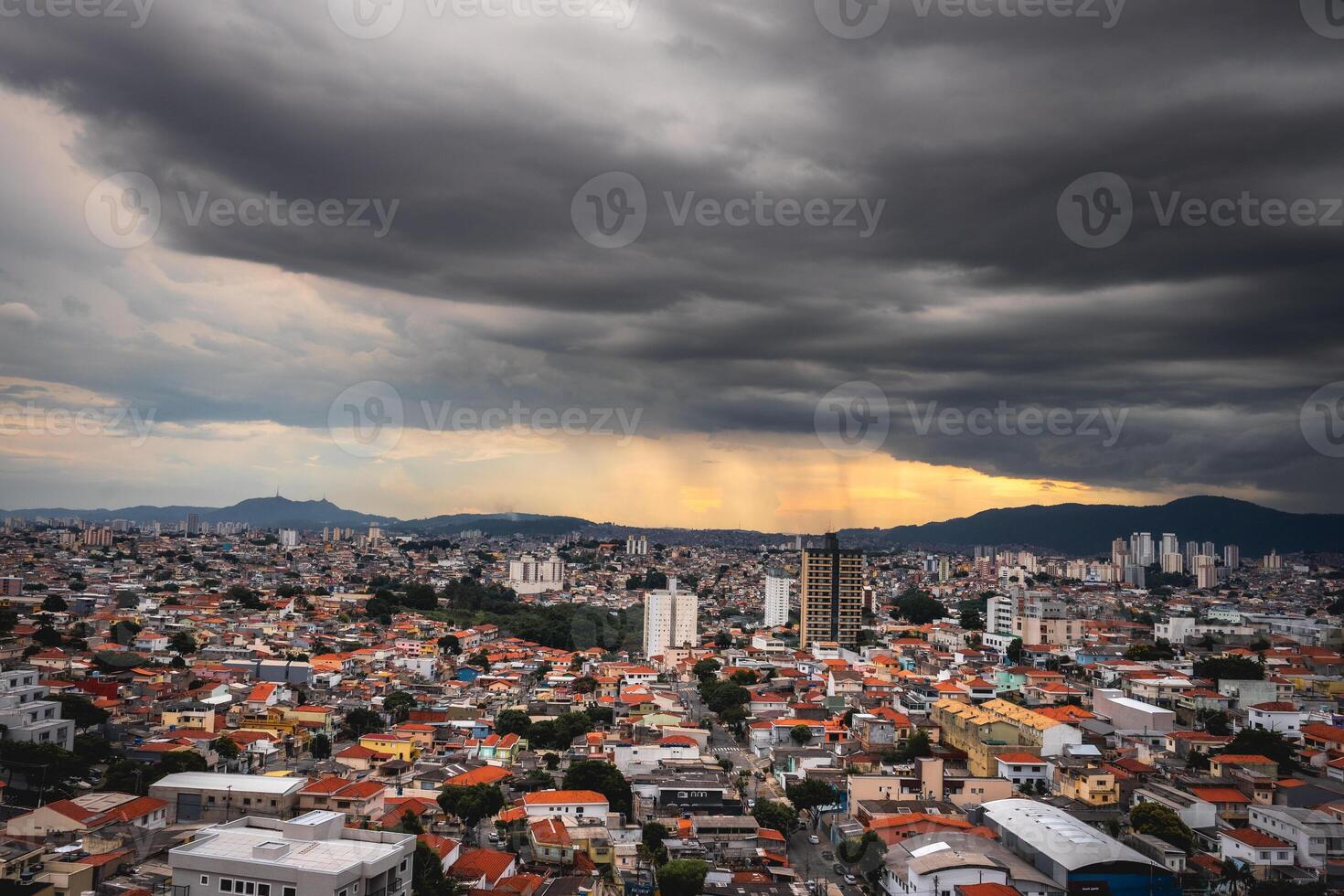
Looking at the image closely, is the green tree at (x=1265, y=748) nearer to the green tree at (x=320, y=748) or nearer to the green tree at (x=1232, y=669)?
the green tree at (x=1232, y=669)

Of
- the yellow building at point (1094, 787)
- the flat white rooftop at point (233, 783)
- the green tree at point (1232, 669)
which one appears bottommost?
the yellow building at point (1094, 787)

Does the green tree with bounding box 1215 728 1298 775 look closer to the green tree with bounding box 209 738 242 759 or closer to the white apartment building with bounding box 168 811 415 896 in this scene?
the white apartment building with bounding box 168 811 415 896

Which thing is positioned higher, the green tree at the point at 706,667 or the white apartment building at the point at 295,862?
the white apartment building at the point at 295,862

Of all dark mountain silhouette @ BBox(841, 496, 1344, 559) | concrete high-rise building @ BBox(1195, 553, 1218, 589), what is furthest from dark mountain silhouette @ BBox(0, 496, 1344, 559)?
concrete high-rise building @ BBox(1195, 553, 1218, 589)

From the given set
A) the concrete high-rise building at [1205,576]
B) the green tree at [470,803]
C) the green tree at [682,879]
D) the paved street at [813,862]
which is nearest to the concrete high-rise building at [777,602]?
the paved street at [813,862]

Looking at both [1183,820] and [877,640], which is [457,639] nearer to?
[877,640]

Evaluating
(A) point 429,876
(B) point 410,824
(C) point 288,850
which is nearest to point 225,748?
(B) point 410,824

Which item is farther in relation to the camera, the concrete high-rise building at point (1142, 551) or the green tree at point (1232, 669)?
the concrete high-rise building at point (1142, 551)
